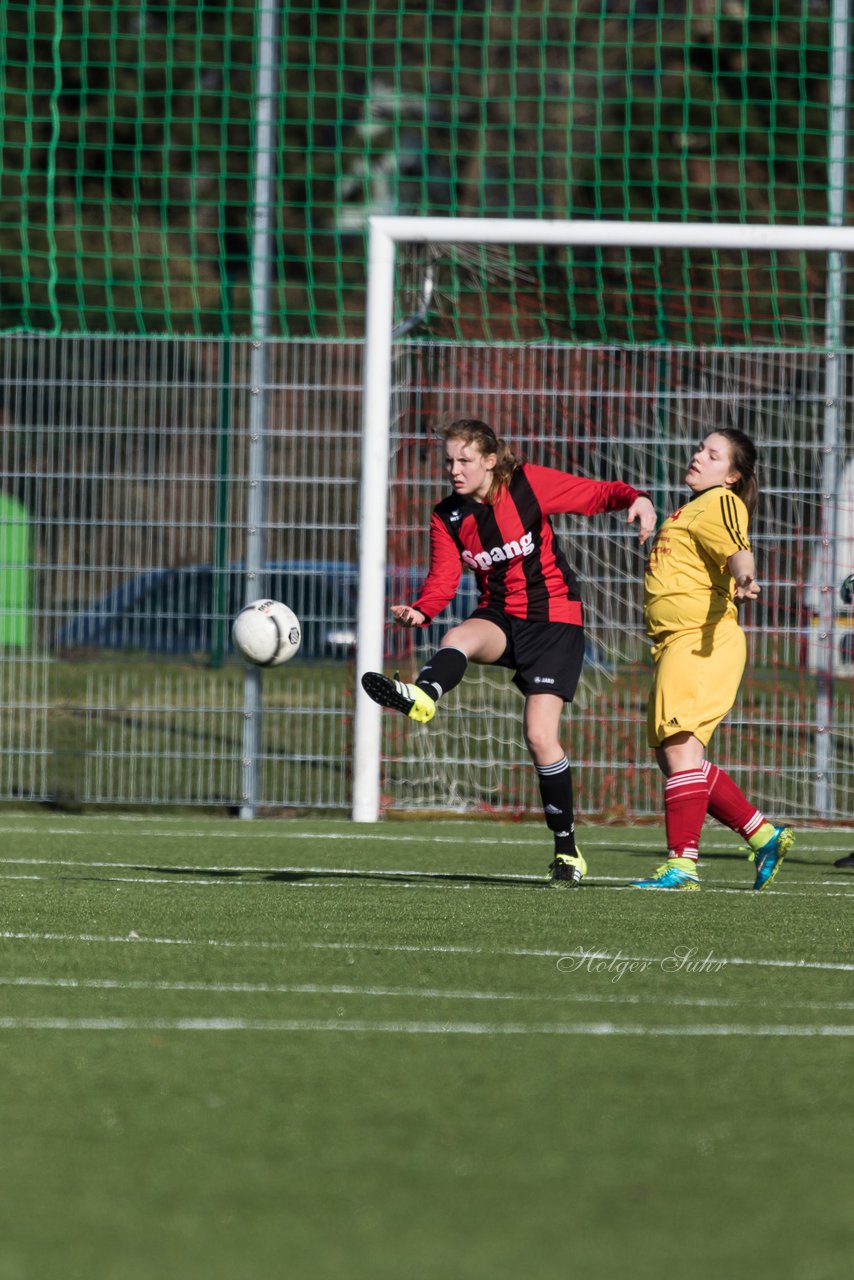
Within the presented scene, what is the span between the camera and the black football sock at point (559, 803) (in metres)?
7.11

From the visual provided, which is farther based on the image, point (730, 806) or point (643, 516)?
point (730, 806)

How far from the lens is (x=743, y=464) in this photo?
7105 millimetres

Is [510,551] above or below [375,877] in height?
above

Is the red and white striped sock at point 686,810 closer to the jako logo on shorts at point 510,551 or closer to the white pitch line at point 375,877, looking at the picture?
the white pitch line at point 375,877

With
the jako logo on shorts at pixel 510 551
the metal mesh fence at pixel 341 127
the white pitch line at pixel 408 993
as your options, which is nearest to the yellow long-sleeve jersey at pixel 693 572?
the jako logo on shorts at pixel 510 551

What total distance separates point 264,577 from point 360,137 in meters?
20.3

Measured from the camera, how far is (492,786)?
34.7 ft

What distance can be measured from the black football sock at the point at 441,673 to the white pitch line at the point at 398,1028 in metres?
2.29

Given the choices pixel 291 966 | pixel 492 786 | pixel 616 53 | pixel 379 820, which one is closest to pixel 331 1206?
pixel 291 966

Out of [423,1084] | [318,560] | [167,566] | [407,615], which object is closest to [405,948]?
[423,1084]

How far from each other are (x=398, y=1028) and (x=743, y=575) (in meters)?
2.61

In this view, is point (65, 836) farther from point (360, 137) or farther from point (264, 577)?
point (360, 137)

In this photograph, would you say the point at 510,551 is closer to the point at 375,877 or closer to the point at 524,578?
the point at 524,578

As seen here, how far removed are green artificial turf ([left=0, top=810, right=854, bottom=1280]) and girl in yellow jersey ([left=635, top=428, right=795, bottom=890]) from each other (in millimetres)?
347
